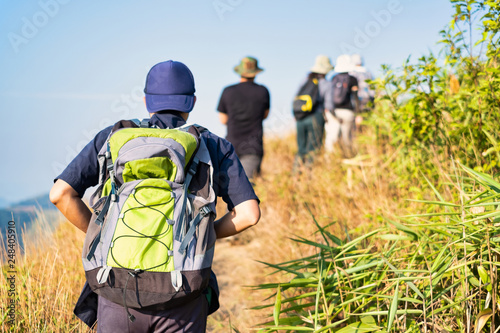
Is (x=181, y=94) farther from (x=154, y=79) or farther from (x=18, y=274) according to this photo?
(x=18, y=274)

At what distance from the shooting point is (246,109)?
593 centimetres

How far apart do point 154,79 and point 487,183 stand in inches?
71.1

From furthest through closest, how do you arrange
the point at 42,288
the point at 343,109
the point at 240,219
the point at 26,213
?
the point at 343,109
the point at 26,213
the point at 42,288
the point at 240,219

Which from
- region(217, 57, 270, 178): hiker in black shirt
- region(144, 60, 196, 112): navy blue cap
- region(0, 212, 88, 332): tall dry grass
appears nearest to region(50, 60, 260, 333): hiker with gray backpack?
region(144, 60, 196, 112): navy blue cap

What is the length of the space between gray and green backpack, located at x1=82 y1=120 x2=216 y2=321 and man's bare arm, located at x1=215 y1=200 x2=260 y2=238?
0.18m

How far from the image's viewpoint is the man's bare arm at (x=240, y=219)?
1.96 meters

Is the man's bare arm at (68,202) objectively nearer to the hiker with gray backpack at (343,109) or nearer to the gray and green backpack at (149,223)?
the gray and green backpack at (149,223)

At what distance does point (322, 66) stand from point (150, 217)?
20.3 ft

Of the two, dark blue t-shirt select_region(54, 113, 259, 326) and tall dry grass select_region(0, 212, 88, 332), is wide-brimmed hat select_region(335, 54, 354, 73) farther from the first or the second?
dark blue t-shirt select_region(54, 113, 259, 326)

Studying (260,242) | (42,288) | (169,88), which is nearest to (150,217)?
(169,88)

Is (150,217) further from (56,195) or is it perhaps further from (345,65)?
(345,65)

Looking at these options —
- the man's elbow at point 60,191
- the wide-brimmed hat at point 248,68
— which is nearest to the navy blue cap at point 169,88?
the man's elbow at point 60,191

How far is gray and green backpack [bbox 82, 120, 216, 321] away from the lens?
168 centimetres

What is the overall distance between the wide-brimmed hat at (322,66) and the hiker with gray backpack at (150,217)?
578 centimetres
